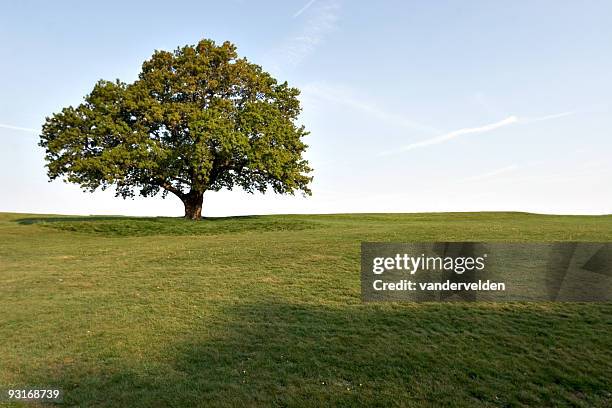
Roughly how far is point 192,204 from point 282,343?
33.4 meters

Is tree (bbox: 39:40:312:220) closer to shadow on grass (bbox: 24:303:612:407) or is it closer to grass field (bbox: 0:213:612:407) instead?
grass field (bbox: 0:213:612:407)

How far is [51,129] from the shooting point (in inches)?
1415

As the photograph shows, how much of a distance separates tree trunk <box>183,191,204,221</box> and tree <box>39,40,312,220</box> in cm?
10

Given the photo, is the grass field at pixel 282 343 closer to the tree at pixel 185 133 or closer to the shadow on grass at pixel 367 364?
the shadow on grass at pixel 367 364

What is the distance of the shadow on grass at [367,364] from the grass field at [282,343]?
0.03 meters

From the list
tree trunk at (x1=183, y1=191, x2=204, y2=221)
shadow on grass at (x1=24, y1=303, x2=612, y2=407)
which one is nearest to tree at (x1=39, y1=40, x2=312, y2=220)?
tree trunk at (x1=183, y1=191, x2=204, y2=221)

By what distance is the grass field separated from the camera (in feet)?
20.9

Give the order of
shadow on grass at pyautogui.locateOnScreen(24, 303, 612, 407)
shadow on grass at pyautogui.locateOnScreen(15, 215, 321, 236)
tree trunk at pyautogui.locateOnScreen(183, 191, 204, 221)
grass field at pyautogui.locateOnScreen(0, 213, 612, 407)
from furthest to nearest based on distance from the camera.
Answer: tree trunk at pyautogui.locateOnScreen(183, 191, 204, 221) < shadow on grass at pyautogui.locateOnScreen(15, 215, 321, 236) < grass field at pyautogui.locateOnScreen(0, 213, 612, 407) < shadow on grass at pyautogui.locateOnScreen(24, 303, 612, 407)

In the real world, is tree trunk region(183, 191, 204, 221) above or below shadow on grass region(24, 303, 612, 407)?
above

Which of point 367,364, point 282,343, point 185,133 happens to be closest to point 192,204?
point 185,133

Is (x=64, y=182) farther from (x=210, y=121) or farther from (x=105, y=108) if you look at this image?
(x=210, y=121)

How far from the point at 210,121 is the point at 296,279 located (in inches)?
938

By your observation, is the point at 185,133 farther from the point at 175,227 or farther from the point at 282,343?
the point at 282,343

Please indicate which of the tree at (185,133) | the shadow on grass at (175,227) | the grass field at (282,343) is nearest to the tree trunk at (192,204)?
the tree at (185,133)
